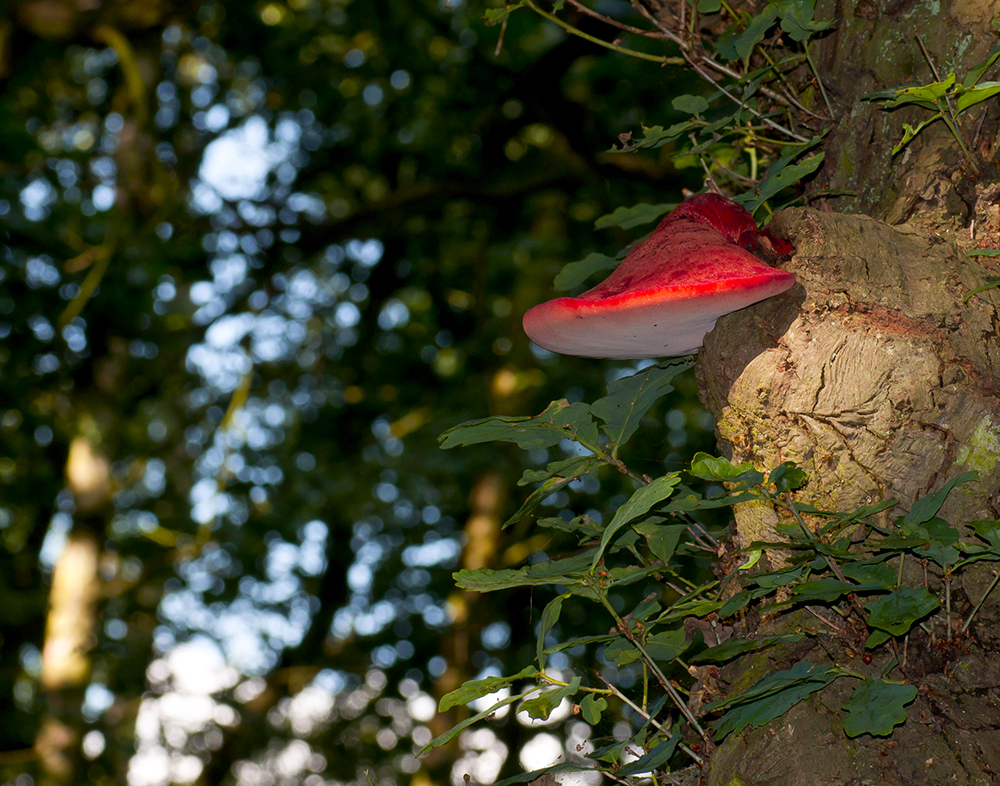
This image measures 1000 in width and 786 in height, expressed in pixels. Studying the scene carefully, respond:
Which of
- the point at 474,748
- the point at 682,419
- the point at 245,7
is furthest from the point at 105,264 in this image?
the point at 682,419

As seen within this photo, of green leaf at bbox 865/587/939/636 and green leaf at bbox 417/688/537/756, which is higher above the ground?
green leaf at bbox 865/587/939/636

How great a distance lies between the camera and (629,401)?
1.37 metres

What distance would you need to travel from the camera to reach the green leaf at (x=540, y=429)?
1.28 meters

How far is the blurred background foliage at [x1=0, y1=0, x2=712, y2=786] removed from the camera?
610cm

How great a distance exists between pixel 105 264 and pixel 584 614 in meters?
5.01

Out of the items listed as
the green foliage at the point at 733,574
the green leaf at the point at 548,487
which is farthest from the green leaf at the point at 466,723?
the green leaf at the point at 548,487

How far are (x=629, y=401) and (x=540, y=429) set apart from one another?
182 millimetres

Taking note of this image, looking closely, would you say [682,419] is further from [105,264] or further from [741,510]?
[741,510]

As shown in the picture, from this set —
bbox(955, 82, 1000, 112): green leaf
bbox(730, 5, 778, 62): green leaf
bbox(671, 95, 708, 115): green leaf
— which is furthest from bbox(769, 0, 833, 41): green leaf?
bbox(955, 82, 1000, 112): green leaf

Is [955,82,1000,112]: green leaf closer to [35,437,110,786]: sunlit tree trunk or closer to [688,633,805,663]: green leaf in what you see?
[688,633,805,663]: green leaf

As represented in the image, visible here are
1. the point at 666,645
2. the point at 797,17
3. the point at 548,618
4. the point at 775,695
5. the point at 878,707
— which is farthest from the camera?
the point at 797,17

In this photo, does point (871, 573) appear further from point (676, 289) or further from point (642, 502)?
point (676, 289)

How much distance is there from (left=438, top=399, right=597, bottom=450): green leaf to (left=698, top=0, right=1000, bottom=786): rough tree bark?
0.24 metres

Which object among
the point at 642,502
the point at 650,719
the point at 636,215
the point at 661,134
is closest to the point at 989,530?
the point at 642,502
